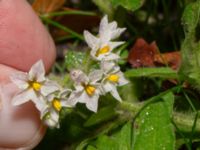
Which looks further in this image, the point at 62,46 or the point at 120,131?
the point at 62,46

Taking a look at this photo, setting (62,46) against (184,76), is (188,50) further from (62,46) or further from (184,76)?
(62,46)

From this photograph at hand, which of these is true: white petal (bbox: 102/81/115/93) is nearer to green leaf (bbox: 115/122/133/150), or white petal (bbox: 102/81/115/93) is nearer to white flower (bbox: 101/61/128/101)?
white flower (bbox: 101/61/128/101)

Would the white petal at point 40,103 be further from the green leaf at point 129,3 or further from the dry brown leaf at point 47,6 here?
the dry brown leaf at point 47,6

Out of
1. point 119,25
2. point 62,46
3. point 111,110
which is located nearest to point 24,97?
point 111,110

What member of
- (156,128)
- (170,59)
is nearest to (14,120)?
(156,128)

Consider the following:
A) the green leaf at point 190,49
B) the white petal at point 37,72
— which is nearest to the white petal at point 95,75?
the white petal at point 37,72

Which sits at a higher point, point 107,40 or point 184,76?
point 107,40

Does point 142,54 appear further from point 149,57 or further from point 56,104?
point 56,104
